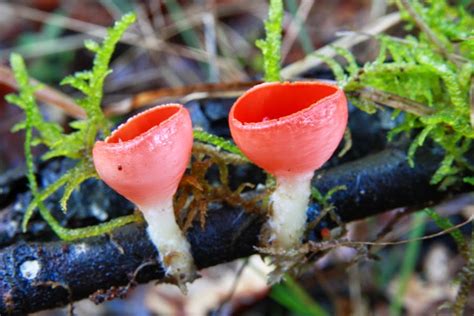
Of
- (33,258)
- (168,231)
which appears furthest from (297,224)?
(33,258)

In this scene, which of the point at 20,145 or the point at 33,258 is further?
the point at 20,145

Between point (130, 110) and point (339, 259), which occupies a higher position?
point (130, 110)

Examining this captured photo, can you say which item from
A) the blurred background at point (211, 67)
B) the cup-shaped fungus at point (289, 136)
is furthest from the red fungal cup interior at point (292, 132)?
the blurred background at point (211, 67)

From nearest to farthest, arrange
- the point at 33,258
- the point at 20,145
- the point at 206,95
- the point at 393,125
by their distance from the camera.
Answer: the point at 33,258
the point at 393,125
the point at 206,95
the point at 20,145

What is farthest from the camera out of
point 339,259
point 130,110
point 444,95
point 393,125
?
point 339,259

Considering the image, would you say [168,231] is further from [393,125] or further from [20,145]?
[20,145]

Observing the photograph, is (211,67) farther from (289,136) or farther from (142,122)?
(289,136)
